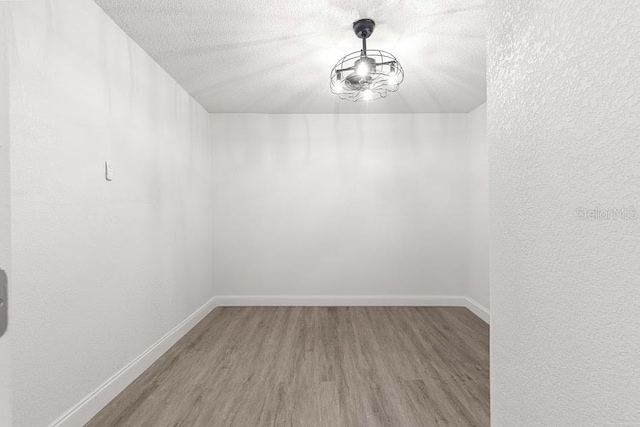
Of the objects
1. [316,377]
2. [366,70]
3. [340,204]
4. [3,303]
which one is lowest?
[316,377]

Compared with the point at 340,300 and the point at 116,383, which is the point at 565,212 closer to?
the point at 116,383

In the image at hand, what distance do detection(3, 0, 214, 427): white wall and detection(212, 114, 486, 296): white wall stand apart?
1.29 m

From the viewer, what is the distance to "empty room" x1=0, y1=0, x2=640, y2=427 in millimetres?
691

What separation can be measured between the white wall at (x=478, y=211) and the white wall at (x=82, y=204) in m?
3.24

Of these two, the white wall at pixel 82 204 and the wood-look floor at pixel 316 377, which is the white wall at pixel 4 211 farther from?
the wood-look floor at pixel 316 377

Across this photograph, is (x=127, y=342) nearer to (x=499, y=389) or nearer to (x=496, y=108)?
(x=499, y=389)

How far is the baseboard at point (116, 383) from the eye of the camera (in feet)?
5.93

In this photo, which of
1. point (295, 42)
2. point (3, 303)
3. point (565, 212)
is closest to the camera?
point (3, 303)

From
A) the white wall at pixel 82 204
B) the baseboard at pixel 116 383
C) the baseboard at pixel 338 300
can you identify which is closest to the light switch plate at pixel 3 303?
the white wall at pixel 82 204

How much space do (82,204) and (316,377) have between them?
72.9 inches

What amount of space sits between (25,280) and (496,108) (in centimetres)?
204

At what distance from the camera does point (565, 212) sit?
2.44 ft

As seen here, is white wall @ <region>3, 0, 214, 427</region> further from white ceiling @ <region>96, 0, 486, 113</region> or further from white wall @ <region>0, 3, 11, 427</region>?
white wall @ <region>0, 3, 11, 427</region>

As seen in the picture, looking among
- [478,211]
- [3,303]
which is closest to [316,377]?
[3,303]
